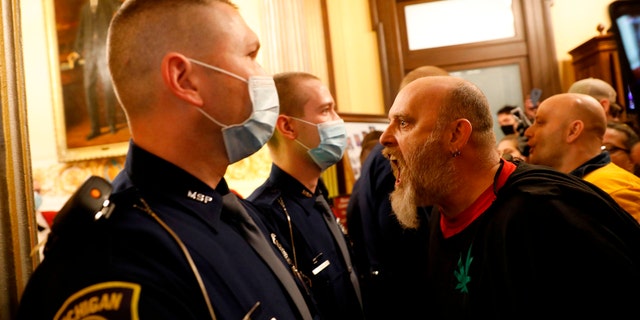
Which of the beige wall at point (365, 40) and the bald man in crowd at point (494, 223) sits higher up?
the beige wall at point (365, 40)

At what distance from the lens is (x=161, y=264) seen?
1.13 meters

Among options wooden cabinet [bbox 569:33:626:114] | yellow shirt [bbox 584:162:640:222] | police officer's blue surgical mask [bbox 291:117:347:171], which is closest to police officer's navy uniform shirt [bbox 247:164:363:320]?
police officer's blue surgical mask [bbox 291:117:347:171]

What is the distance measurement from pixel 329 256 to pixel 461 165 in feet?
2.05

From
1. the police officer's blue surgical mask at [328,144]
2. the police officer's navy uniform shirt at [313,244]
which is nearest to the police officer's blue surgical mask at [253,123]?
the police officer's navy uniform shirt at [313,244]

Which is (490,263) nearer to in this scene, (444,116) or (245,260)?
(444,116)

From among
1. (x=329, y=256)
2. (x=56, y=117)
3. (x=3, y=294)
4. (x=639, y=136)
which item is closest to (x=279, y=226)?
(x=329, y=256)

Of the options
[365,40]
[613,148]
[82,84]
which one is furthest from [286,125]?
[365,40]

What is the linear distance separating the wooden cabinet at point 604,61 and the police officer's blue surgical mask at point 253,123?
5640mm

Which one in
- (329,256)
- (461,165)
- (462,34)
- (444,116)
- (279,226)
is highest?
(462,34)

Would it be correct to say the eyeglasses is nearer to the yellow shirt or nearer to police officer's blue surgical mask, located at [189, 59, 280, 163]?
the yellow shirt

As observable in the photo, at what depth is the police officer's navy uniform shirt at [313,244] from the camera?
2.16m

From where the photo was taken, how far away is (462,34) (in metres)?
7.59

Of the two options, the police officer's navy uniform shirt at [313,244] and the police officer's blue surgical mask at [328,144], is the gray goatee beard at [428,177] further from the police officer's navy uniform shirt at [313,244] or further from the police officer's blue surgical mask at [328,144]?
the police officer's blue surgical mask at [328,144]

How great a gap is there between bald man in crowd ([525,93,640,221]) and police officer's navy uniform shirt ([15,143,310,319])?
1.99 meters
